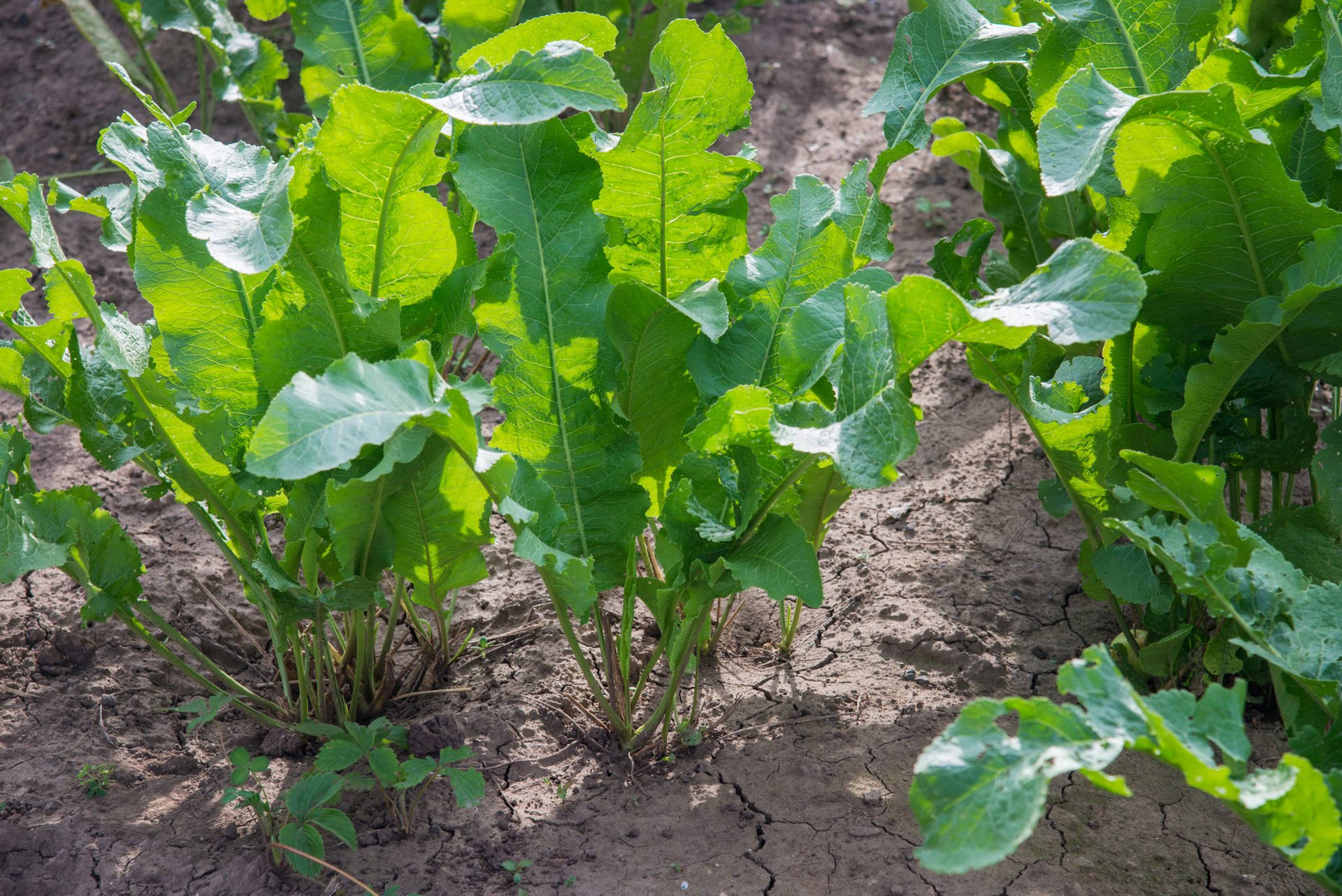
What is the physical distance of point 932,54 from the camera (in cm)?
201

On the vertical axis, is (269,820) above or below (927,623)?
above

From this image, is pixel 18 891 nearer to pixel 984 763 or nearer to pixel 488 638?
pixel 488 638

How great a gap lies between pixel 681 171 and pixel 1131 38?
2.97ft

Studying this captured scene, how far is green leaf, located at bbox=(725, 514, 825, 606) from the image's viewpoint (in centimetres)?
166

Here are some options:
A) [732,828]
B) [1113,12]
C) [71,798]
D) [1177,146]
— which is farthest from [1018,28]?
[71,798]

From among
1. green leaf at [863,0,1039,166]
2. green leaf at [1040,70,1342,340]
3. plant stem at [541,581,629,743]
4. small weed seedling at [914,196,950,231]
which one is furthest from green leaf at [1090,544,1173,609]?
small weed seedling at [914,196,950,231]

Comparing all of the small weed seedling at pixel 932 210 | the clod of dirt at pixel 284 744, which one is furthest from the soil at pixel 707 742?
the small weed seedling at pixel 932 210

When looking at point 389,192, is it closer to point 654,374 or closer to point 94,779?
point 654,374

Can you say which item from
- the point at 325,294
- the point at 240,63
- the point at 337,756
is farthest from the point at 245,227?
the point at 240,63

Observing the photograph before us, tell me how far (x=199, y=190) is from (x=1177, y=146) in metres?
1.57

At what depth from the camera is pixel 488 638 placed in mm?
2348

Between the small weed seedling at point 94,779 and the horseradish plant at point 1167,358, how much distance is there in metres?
1.54

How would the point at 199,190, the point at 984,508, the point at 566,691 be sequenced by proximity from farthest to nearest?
the point at 984,508
the point at 566,691
the point at 199,190

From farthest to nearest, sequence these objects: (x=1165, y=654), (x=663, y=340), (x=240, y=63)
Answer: (x=240, y=63), (x=1165, y=654), (x=663, y=340)
